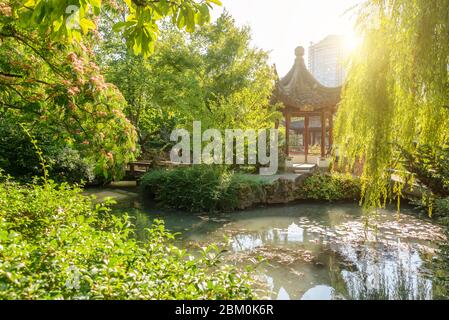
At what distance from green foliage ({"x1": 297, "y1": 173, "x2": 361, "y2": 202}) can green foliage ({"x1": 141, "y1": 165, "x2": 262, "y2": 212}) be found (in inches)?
82.7

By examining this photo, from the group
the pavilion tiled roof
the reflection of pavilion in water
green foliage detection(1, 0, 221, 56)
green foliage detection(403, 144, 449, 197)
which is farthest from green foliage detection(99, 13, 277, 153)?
green foliage detection(1, 0, 221, 56)

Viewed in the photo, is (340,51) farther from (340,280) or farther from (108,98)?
(340,280)

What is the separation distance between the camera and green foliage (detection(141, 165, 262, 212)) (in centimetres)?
998

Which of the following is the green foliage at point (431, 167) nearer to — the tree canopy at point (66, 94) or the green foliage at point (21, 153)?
the tree canopy at point (66, 94)

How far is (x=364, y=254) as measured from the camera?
245 inches

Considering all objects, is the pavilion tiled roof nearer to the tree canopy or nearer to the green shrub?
the tree canopy

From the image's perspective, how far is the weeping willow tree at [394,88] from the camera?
9.64 feet

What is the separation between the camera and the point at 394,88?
131 inches

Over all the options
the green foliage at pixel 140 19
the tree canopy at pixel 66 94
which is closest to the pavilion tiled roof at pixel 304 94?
the tree canopy at pixel 66 94

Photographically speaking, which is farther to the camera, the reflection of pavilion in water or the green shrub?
the reflection of pavilion in water

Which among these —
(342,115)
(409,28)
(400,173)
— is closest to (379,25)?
(409,28)

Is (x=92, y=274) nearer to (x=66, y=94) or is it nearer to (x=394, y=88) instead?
(x=66, y=94)

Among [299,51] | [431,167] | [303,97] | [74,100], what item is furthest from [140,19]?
[299,51]

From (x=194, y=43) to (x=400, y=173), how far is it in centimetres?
1410
